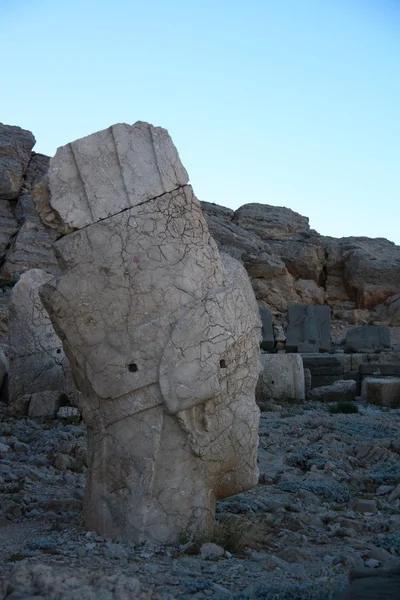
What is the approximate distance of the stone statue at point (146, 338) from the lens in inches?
131

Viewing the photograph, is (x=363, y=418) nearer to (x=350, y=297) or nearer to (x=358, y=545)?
(x=358, y=545)

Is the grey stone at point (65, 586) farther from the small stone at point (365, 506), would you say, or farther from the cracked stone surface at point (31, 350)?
the cracked stone surface at point (31, 350)

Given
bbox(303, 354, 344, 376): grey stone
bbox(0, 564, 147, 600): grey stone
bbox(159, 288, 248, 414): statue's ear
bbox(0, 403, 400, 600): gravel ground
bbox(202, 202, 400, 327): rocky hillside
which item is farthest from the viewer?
bbox(202, 202, 400, 327): rocky hillside

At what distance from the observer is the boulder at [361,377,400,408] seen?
434 inches

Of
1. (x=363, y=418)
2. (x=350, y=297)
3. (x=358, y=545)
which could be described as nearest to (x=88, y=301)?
(x=358, y=545)

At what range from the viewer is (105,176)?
11.7ft

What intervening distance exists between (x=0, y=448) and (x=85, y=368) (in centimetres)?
294

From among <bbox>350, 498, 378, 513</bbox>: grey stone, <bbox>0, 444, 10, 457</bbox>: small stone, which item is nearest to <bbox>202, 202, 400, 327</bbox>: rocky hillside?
<bbox>0, 444, 10, 457</bbox>: small stone

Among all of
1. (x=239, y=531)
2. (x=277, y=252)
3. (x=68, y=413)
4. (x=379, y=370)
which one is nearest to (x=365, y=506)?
(x=239, y=531)

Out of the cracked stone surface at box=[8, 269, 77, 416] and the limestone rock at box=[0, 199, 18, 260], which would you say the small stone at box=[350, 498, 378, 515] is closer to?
the cracked stone surface at box=[8, 269, 77, 416]

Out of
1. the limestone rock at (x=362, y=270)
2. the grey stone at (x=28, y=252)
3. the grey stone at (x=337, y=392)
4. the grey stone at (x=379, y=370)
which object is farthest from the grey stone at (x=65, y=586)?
the limestone rock at (x=362, y=270)

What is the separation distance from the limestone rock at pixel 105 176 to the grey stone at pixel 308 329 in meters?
14.3

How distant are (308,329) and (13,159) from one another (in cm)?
1535

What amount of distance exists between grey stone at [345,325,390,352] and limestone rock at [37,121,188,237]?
15120 millimetres
